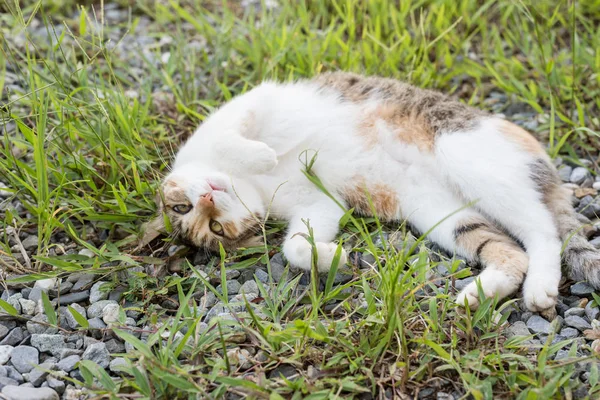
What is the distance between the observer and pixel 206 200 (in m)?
2.72

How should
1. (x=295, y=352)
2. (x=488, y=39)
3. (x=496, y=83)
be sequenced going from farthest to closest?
1. (x=488, y=39)
2. (x=496, y=83)
3. (x=295, y=352)

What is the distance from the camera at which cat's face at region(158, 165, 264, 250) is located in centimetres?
275

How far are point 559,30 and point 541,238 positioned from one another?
85.9 inches

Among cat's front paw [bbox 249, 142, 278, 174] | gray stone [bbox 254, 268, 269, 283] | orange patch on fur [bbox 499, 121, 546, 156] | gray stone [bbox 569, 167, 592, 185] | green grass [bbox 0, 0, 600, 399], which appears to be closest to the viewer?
green grass [bbox 0, 0, 600, 399]

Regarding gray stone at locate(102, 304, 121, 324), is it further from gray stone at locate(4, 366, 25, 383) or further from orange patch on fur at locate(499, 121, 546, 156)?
orange patch on fur at locate(499, 121, 546, 156)

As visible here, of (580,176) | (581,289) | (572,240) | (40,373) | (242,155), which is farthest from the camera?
(580,176)

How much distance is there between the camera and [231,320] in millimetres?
2225

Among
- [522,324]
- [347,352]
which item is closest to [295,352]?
[347,352]

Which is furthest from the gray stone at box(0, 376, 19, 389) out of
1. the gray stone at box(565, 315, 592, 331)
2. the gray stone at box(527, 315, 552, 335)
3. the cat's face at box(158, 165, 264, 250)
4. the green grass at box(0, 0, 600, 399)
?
the gray stone at box(565, 315, 592, 331)

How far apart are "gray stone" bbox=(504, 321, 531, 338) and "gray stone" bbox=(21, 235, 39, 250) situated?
2.04 m

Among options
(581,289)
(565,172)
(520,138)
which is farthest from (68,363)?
(565,172)

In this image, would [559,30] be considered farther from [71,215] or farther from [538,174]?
[71,215]

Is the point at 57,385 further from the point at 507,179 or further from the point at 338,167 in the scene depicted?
the point at 507,179

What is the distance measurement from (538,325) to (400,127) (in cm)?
114
